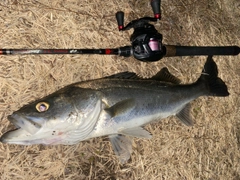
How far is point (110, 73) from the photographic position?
129 inches

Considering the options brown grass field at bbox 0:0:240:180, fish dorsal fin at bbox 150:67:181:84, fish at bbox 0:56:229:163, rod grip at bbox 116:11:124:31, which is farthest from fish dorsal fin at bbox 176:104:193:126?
rod grip at bbox 116:11:124:31

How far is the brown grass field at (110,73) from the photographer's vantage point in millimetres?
2873

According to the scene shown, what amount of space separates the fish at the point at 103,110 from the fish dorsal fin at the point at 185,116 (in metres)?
0.06

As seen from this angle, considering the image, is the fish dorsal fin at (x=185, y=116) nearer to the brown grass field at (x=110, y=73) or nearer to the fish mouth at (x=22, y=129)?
the brown grass field at (x=110, y=73)

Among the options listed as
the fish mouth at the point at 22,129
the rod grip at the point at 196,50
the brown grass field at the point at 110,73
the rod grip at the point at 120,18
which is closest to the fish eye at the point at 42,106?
the fish mouth at the point at 22,129

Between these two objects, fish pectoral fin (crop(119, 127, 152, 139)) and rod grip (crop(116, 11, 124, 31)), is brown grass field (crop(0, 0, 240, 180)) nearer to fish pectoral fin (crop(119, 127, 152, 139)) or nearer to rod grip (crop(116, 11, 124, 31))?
rod grip (crop(116, 11, 124, 31))

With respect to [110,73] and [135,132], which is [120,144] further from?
[110,73]

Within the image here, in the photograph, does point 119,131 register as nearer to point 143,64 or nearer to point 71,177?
point 71,177

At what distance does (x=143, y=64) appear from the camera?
347 cm

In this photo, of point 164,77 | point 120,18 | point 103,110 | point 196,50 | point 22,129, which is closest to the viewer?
point 22,129

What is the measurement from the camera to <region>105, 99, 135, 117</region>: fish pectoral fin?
Answer: 2623 mm

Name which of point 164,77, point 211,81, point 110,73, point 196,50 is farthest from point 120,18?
point 211,81

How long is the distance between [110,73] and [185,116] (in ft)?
3.33

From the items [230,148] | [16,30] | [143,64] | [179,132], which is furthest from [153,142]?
[16,30]
